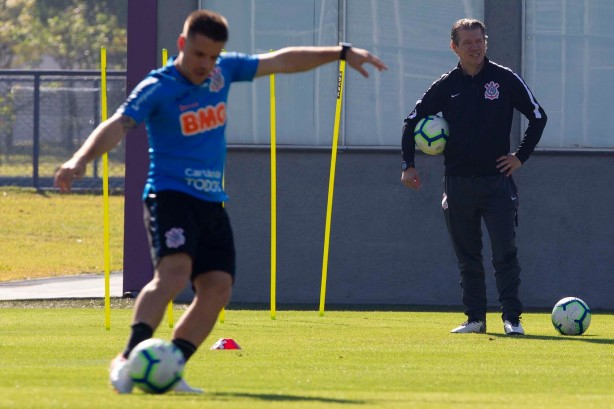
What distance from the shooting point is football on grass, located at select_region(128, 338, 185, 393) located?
6.72 meters

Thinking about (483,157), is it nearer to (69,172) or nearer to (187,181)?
(187,181)

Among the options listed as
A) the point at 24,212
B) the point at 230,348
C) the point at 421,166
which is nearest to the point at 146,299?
the point at 230,348

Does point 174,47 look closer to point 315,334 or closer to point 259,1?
point 259,1

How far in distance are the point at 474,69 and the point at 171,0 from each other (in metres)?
5.09

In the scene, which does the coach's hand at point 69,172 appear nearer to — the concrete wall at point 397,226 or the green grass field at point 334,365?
the green grass field at point 334,365

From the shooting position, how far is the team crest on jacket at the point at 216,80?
7.38m

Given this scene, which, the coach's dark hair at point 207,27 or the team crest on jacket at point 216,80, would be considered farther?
the team crest on jacket at point 216,80

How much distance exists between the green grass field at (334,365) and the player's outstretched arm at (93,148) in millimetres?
996

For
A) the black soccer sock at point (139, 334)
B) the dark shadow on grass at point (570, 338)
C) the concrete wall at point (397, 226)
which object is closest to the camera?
the black soccer sock at point (139, 334)

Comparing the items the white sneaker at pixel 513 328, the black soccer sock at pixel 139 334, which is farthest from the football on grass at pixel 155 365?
the white sneaker at pixel 513 328

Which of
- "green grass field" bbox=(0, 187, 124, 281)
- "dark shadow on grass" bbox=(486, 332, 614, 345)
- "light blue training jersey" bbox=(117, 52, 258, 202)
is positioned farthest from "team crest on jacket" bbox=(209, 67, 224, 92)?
"green grass field" bbox=(0, 187, 124, 281)

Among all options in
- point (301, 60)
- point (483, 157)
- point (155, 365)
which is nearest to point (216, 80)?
point (301, 60)

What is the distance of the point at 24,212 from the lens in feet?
93.0

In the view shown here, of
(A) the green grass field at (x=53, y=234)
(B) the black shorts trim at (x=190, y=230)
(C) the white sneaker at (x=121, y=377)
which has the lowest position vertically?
(A) the green grass field at (x=53, y=234)
